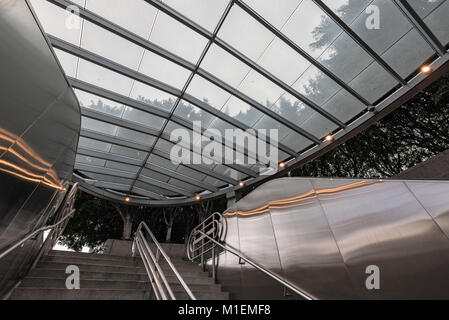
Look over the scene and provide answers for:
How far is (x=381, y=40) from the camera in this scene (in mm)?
7438

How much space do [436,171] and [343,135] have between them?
3743mm

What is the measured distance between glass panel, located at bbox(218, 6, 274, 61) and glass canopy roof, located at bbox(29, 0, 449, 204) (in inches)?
1.2

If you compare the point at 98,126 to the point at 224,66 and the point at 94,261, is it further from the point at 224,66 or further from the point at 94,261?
the point at 94,261

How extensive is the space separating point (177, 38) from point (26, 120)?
629 centimetres

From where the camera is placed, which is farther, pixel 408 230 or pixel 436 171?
pixel 436 171

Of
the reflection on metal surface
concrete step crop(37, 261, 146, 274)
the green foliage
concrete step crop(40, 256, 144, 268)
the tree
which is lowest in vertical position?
concrete step crop(37, 261, 146, 274)

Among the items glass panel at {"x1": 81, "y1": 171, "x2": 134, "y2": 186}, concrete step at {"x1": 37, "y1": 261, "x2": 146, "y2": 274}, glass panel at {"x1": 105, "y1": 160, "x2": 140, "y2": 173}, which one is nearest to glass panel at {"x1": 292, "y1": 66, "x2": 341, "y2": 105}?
concrete step at {"x1": 37, "y1": 261, "x2": 146, "y2": 274}

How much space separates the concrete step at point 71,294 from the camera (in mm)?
3305

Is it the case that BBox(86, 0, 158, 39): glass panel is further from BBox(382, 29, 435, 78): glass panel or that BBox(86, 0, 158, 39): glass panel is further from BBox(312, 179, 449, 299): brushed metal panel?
BBox(382, 29, 435, 78): glass panel

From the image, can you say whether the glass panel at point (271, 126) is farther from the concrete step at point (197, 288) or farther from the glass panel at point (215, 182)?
the concrete step at point (197, 288)

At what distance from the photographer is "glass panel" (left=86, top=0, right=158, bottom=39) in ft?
23.3

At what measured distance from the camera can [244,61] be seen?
325 inches
